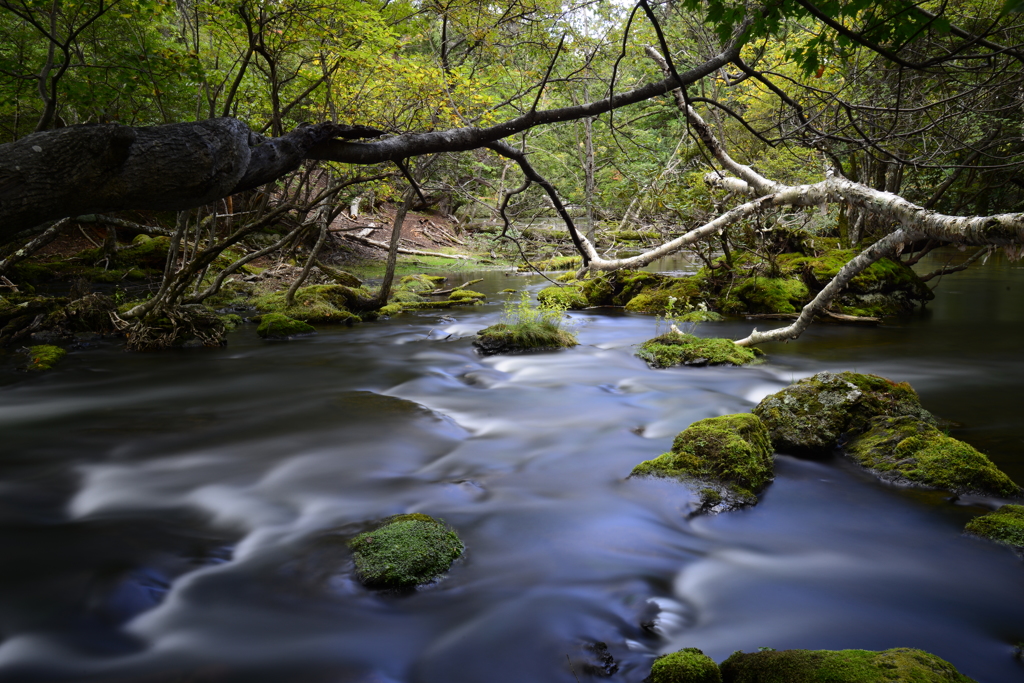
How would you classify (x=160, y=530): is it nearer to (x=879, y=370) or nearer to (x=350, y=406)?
(x=350, y=406)

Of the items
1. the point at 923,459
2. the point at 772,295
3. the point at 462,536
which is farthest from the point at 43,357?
the point at 772,295

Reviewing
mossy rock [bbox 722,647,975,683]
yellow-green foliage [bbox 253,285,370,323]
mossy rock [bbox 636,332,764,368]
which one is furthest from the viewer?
yellow-green foliage [bbox 253,285,370,323]

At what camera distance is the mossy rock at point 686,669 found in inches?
109

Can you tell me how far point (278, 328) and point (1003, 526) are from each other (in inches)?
479

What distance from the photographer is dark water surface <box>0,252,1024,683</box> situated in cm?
344

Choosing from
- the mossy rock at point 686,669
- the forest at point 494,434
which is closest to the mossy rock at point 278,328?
the forest at point 494,434

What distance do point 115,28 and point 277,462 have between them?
27.9ft

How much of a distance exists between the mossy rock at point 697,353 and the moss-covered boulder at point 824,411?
345 cm

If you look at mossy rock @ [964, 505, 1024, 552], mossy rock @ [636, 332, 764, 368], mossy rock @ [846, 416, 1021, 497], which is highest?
mossy rock @ [636, 332, 764, 368]

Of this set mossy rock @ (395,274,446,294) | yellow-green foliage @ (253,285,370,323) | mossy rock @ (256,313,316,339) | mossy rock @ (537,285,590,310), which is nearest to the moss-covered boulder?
mossy rock @ (256,313,316,339)

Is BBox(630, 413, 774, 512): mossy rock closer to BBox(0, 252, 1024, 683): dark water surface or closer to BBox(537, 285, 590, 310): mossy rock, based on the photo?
BBox(0, 252, 1024, 683): dark water surface

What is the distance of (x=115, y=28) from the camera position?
10.0m

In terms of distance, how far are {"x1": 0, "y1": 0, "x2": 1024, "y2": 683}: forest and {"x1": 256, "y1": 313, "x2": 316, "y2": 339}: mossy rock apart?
0.06 metres

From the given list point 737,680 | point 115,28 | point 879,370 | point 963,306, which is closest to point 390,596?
point 737,680
